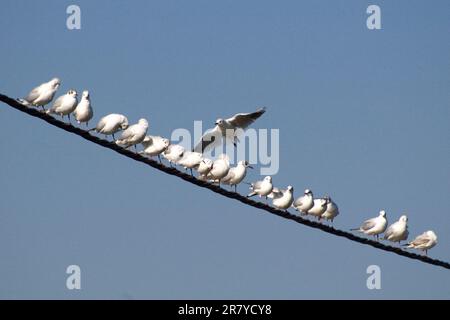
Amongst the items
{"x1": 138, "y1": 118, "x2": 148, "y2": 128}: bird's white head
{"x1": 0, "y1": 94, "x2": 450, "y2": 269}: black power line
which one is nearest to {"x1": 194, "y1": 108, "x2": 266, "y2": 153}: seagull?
{"x1": 138, "y1": 118, "x2": 148, "y2": 128}: bird's white head

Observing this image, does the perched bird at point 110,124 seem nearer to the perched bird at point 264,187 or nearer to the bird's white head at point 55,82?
the bird's white head at point 55,82

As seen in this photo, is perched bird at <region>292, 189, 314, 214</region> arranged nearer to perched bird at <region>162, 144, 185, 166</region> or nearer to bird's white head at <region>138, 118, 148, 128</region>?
perched bird at <region>162, 144, 185, 166</region>

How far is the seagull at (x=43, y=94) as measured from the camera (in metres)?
28.2

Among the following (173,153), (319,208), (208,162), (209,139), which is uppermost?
(209,139)

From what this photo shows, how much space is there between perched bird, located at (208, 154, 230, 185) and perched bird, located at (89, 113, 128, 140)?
2.10 meters

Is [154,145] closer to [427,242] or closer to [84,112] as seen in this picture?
[84,112]

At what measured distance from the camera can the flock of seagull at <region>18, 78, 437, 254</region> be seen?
2855 cm

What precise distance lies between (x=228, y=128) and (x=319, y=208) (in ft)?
8.90

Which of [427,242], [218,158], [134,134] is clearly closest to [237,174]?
[218,158]

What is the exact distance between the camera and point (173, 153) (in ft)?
100

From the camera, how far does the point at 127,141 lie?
95.5ft

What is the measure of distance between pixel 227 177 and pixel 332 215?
2420mm

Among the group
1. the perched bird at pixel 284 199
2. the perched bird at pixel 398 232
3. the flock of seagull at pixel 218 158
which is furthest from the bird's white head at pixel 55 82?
the perched bird at pixel 398 232

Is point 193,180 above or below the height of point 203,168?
below
